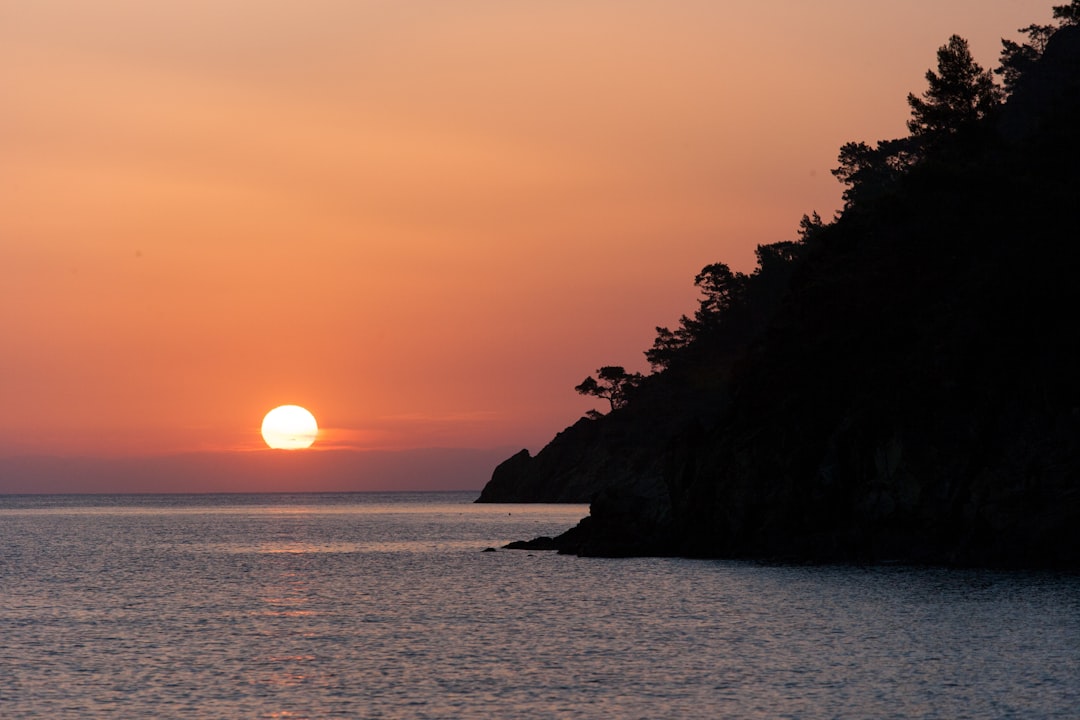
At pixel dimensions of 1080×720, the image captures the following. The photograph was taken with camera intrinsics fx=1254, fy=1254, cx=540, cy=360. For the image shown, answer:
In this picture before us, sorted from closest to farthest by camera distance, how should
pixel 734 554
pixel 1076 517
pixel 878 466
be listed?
pixel 1076 517 < pixel 878 466 < pixel 734 554

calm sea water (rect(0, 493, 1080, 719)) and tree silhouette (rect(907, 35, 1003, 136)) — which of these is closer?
calm sea water (rect(0, 493, 1080, 719))

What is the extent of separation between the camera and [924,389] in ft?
272

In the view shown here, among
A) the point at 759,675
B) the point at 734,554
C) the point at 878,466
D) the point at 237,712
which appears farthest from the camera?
the point at 734,554

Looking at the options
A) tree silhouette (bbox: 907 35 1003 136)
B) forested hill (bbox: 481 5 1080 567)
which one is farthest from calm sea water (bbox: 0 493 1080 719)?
tree silhouette (bbox: 907 35 1003 136)

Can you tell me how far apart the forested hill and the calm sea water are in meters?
5.76

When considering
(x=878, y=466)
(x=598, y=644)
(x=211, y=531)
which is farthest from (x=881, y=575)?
(x=211, y=531)

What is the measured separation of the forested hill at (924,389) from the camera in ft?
251

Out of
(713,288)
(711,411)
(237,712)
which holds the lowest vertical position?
(237,712)

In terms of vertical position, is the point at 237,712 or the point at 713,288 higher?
the point at 713,288

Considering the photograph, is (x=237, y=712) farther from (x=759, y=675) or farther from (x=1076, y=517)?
(x=1076, y=517)

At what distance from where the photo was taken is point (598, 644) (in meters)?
51.2

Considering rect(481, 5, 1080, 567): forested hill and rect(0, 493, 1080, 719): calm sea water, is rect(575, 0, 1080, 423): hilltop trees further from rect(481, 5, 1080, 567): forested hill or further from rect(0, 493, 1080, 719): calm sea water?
rect(0, 493, 1080, 719): calm sea water

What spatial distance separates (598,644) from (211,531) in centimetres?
14391

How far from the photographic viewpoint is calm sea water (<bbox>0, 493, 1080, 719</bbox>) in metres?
37.8
